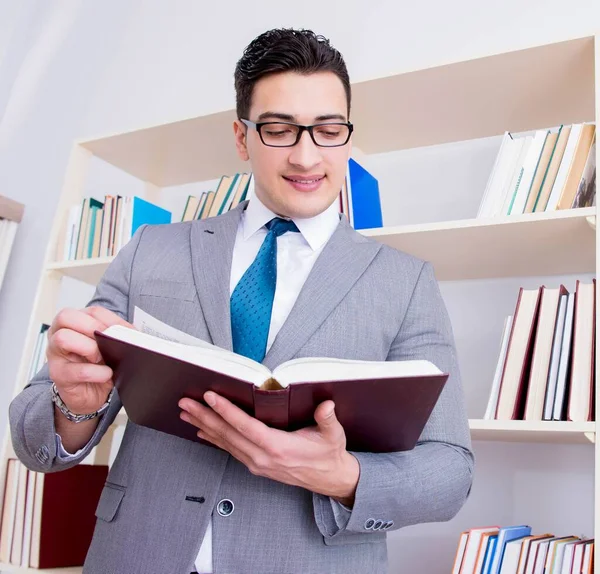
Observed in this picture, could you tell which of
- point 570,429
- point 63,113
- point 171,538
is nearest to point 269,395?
point 171,538

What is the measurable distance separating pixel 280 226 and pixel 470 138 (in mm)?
1018

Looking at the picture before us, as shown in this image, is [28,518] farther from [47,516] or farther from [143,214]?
[143,214]

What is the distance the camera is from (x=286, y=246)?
1.35m

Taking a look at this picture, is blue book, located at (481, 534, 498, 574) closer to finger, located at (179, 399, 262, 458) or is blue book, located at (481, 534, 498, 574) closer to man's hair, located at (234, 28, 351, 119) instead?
finger, located at (179, 399, 262, 458)

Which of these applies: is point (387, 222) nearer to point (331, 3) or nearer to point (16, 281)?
point (331, 3)

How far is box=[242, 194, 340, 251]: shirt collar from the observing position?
1334 millimetres

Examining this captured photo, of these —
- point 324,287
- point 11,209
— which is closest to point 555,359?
point 324,287

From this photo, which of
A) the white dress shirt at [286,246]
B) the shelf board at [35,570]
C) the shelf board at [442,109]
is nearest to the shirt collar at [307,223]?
the white dress shirt at [286,246]

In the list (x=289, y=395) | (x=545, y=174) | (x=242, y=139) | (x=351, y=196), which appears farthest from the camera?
(x=351, y=196)

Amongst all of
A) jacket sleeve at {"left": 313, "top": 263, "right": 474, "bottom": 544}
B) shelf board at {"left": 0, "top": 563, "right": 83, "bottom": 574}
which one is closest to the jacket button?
jacket sleeve at {"left": 313, "top": 263, "right": 474, "bottom": 544}

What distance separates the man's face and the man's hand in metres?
0.49

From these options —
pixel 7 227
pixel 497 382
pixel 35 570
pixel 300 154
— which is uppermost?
pixel 7 227

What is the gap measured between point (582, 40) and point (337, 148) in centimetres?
75

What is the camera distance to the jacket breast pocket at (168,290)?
123 centimetres
